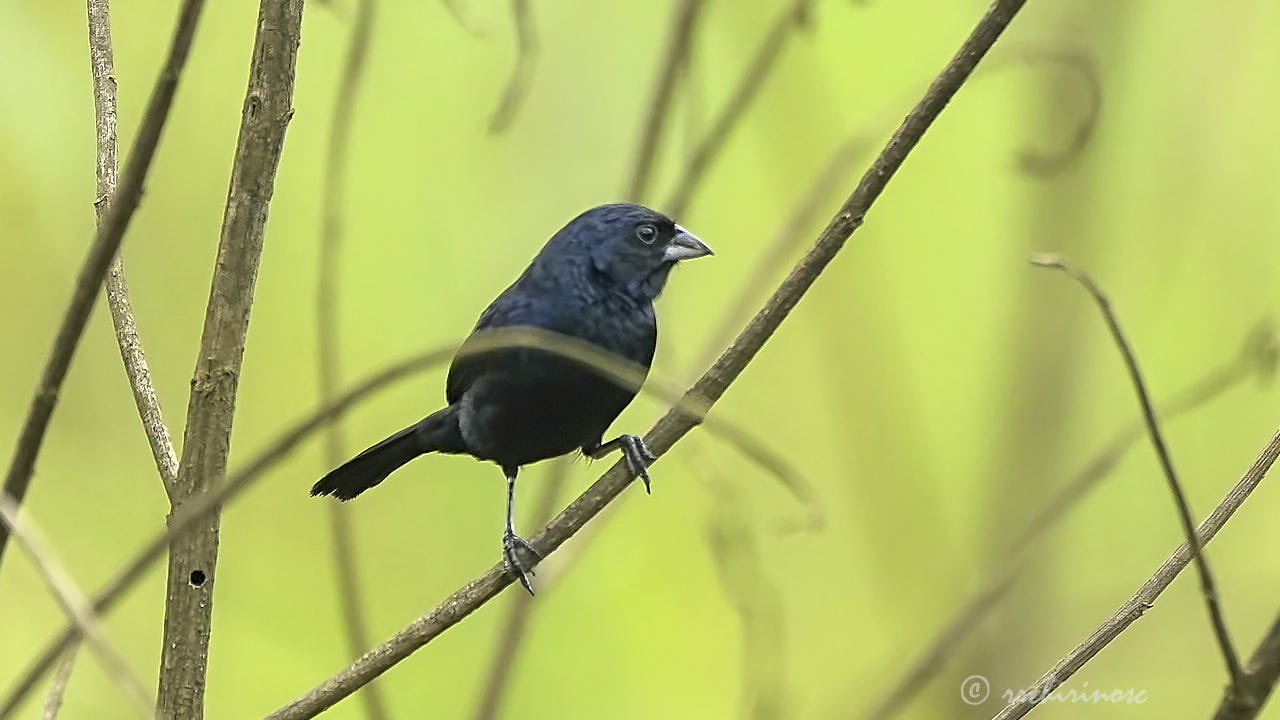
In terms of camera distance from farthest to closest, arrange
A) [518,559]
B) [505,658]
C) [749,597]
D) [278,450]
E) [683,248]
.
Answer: [683,248]
[749,597]
[518,559]
[505,658]
[278,450]

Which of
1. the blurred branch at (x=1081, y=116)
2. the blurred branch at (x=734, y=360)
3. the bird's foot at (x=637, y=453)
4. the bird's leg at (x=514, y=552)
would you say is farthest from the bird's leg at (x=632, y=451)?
the blurred branch at (x=1081, y=116)

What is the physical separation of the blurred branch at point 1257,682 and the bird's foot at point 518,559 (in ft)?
1.49

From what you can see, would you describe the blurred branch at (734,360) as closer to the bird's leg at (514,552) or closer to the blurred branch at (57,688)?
the bird's leg at (514,552)

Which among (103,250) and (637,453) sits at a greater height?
(103,250)

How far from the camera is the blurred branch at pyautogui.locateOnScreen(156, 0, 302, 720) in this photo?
703 mm

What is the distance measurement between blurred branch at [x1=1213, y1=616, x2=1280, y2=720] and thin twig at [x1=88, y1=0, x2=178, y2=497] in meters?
0.68

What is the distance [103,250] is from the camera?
19.0 inches

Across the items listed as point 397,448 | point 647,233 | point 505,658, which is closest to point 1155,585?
point 505,658

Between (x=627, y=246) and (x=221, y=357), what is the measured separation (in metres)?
0.80

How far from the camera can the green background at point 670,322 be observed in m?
1.94

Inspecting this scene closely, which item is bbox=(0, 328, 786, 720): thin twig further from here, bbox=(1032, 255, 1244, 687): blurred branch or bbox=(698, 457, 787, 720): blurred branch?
bbox=(698, 457, 787, 720): blurred branch

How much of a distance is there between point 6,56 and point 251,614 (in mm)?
1106

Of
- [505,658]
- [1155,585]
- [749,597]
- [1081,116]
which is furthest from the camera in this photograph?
[1081,116]

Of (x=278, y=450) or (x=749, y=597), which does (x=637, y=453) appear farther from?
(x=278, y=450)
